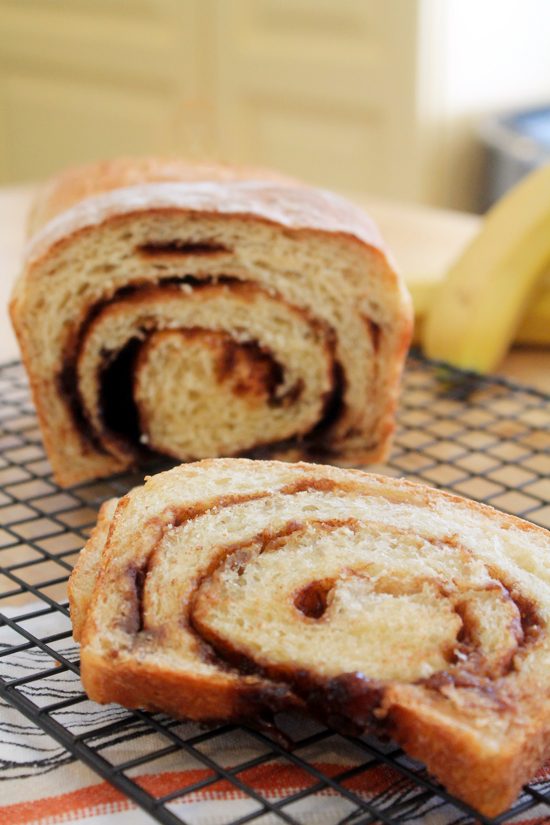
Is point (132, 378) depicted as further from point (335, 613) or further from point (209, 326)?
point (335, 613)

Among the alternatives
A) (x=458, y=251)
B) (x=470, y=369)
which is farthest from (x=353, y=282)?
(x=458, y=251)

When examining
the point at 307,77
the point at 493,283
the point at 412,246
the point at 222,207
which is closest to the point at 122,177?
the point at 222,207

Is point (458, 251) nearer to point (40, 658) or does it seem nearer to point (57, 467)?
point (57, 467)

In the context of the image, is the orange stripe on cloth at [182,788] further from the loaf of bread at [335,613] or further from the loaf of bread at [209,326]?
the loaf of bread at [209,326]

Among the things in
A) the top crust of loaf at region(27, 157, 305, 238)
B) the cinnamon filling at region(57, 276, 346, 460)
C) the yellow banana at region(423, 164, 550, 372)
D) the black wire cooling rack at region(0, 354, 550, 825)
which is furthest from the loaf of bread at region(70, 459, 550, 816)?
the yellow banana at region(423, 164, 550, 372)

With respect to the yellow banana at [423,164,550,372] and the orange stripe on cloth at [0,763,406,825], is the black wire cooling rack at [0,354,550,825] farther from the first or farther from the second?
the yellow banana at [423,164,550,372]

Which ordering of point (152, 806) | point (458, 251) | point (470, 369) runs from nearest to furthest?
point (152, 806), point (470, 369), point (458, 251)

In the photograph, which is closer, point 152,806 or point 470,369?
point 152,806
